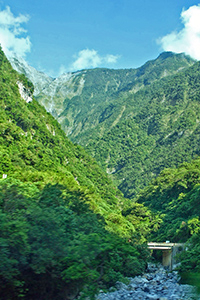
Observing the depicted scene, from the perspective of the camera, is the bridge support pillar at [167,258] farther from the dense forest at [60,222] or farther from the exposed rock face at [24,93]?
the exposed rock face at [24,93]

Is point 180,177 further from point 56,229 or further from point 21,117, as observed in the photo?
point 56,229

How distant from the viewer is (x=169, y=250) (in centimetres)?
5131

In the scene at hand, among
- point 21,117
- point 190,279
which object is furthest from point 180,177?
point 190,279

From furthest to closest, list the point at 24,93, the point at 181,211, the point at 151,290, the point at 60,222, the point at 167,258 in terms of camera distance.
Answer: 1. the point at 24,93
2. the point at 181,211
3. the point at 167,258
4. the point at 151,290
5. the point at 60,222

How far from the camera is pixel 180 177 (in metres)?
85.1

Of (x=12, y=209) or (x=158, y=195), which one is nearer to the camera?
(x=12, y=209)

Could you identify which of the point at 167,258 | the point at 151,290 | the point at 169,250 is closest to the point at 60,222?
the point at 151,290

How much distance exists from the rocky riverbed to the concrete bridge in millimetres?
9145

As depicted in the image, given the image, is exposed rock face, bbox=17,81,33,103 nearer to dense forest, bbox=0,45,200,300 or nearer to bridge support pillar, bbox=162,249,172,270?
dense forest, bbox=0,45,200,300

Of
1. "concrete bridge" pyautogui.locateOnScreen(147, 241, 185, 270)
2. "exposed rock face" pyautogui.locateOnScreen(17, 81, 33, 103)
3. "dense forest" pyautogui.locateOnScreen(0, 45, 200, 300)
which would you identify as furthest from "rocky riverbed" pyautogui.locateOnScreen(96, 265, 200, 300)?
"exposed rock face" pyautogui.locateOnScreen(17, 81, 33, 103)

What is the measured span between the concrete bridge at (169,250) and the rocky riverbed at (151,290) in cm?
915

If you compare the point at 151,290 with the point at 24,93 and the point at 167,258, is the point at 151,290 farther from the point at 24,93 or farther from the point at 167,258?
the point at 24,93

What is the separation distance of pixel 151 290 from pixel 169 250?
21.3m

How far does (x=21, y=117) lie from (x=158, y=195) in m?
45.1
